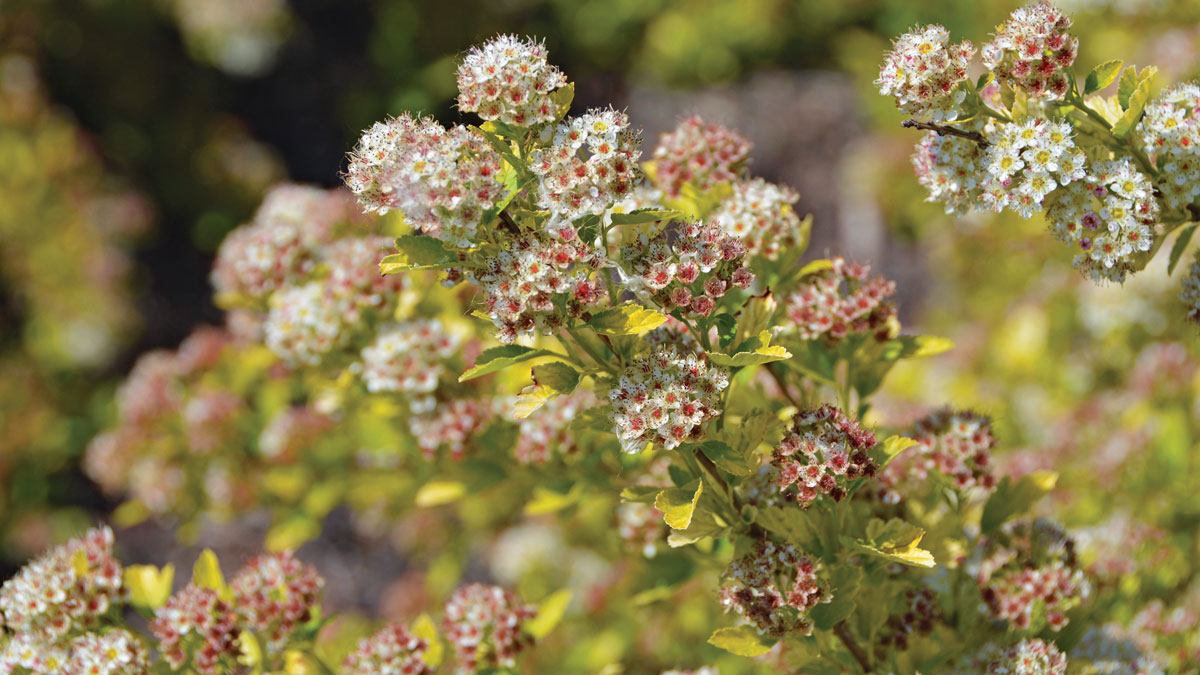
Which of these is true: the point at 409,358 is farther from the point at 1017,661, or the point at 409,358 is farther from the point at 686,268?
the point at 1017,661

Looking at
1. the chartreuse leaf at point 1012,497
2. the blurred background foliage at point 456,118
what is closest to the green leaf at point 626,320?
the chartreuse leaf at point 1012,497

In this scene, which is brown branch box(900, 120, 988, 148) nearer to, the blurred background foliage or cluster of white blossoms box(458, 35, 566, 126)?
cluster of white blossoms box(458, 35, 566, 126)

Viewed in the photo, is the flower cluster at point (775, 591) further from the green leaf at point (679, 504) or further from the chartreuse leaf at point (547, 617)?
the chartreuse leaf at point (547, 617)

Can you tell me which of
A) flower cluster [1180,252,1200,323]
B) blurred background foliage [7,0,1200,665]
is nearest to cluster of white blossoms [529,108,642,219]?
flower cluster [1180,252,1200,323]

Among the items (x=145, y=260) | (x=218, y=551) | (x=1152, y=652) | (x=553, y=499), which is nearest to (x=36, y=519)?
(x=218, y=551)

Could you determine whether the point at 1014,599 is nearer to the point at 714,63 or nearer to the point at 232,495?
the point at 232,495

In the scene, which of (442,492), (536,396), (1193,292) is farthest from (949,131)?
(442,492)
